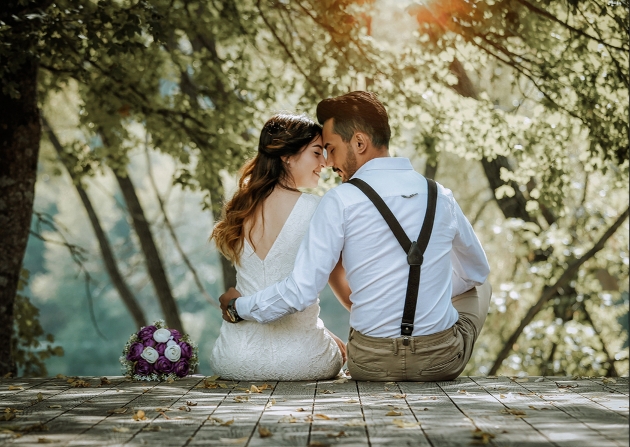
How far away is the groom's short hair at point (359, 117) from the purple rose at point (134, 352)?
1.69m

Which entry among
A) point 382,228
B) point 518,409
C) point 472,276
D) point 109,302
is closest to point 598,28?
point 472,276

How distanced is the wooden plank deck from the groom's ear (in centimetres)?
124

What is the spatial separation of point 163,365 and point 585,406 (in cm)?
242

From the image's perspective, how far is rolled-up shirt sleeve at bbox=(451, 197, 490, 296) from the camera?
183 inches

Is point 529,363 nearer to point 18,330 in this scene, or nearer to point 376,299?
point 18,330

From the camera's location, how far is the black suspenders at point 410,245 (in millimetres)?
4309

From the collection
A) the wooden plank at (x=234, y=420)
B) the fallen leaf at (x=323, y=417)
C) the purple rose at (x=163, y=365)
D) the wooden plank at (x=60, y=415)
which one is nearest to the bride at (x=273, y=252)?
the purple rose at (x=163, y=365)

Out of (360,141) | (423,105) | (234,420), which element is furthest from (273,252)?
(423,105)

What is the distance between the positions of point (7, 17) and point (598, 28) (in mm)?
4592

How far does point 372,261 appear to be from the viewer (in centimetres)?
437

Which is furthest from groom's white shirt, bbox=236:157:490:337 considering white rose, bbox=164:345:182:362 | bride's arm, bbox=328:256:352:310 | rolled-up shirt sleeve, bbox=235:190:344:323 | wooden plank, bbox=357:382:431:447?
white rose, bbox=164:345:182:362

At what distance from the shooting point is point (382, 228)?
435 centimetres

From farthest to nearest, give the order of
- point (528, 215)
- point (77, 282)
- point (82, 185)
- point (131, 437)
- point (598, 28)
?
point (77, 282) → point (528, 215) → point (82, 185) → point (598, 28) → point (131, 437)

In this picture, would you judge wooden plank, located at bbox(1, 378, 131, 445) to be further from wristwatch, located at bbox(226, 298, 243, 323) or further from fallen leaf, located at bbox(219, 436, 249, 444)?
wristwatch, located at bbox(226, 298, 243, 323)
